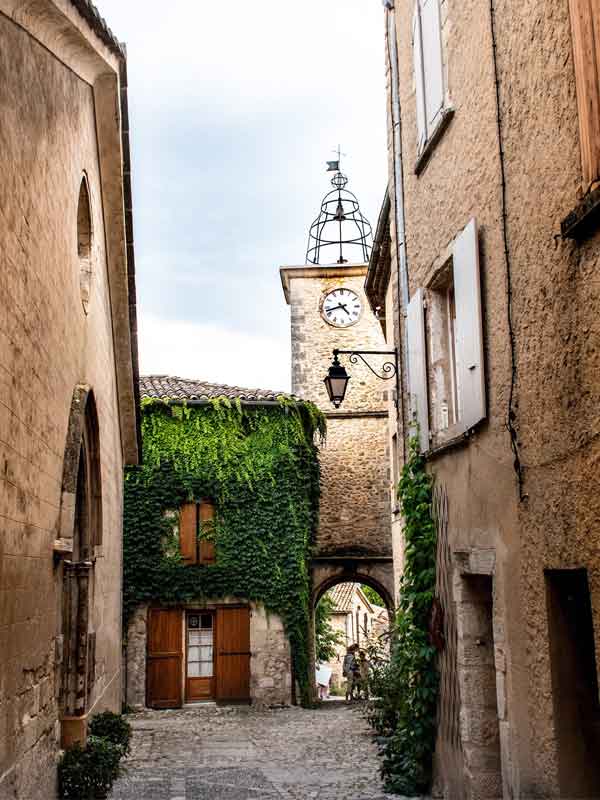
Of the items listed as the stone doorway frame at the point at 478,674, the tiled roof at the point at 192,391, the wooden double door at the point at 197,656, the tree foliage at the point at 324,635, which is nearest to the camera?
the stone doorway frame at the point at 478,674

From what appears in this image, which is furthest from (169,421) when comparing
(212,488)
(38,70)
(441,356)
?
(38,70)

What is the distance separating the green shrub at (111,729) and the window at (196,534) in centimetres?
841

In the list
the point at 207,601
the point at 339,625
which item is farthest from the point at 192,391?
the point at 339,625

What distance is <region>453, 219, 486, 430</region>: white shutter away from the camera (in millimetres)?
6059

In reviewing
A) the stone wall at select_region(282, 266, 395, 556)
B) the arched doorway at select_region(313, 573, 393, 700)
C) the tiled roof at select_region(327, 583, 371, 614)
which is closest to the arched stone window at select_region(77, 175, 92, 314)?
the stone wall at select_region(282, 266, 395, 556)

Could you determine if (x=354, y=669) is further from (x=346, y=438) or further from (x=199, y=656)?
(x=346, y=438)

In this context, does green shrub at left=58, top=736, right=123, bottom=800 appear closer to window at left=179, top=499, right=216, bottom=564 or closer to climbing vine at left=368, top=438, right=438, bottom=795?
climbing vine at left=368, top=438, right=438, bottom=795

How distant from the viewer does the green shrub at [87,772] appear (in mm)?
7449

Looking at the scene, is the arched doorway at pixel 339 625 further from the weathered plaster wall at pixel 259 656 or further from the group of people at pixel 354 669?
the weathered plaster wall at pixel 259 656

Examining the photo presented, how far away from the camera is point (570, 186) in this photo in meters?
4.53

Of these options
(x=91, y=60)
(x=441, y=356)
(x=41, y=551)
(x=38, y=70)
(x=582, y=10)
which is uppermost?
(x=91, y=60)

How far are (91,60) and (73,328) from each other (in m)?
2.36

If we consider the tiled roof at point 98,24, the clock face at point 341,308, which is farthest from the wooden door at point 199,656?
the tiled roof at point 98,24

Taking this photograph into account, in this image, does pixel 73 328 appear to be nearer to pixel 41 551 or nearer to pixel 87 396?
pixel 87 396
